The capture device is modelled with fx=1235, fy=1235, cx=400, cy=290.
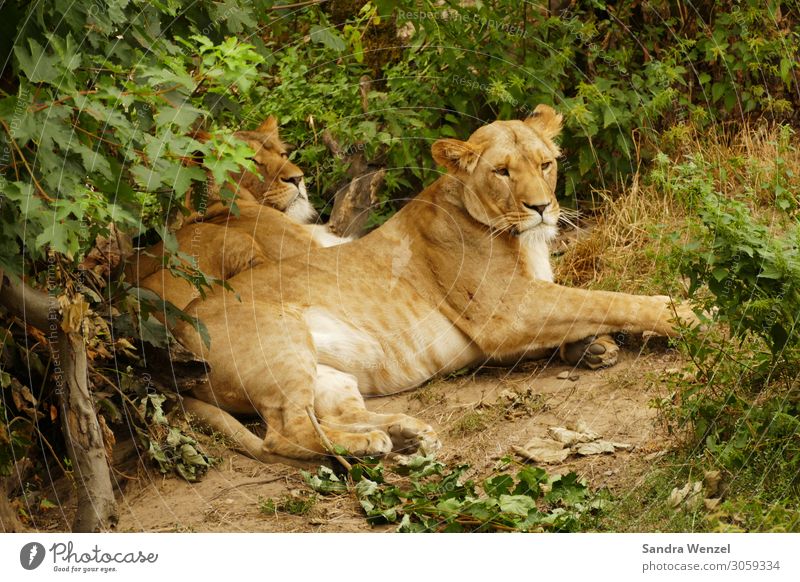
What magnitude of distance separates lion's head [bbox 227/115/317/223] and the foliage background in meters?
0.12

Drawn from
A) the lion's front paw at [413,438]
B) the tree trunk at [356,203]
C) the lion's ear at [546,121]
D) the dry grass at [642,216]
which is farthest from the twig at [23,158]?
the dry grass at [642,216]

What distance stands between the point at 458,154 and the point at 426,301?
1213mm

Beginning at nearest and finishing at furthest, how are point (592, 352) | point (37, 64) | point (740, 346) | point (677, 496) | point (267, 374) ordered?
point (37, 64) → point (677, 496) → point (740, 346) → point (267, 374) → point (592, 352)

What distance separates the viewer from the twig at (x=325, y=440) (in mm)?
8281

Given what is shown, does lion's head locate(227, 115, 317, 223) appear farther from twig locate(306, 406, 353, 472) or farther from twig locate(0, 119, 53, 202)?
twig locate(0, 119, 53, 202)

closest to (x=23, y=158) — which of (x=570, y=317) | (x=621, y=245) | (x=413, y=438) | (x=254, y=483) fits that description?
(x=254, y=483)

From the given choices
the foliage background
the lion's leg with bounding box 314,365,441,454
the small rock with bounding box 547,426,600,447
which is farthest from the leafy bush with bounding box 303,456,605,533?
the foliage background

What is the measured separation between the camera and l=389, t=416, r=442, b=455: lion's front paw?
847 cm

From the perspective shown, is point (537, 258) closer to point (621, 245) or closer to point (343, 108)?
point (621, 245)

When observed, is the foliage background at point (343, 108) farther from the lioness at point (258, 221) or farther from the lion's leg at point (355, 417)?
the lion's leg at point (355, 417)

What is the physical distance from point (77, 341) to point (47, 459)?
4.00 ft

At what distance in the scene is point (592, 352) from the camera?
375 inches

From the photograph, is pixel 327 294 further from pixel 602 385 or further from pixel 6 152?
pixel 6 152

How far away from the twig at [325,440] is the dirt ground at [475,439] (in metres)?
0.26
